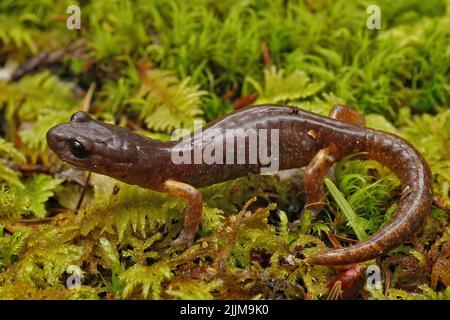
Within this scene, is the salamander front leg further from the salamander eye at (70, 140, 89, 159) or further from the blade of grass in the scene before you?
the blade of grass

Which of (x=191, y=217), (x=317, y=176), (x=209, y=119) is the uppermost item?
(x=209, y=119)

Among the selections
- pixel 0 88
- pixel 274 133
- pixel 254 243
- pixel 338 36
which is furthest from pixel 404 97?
pixel 0 88

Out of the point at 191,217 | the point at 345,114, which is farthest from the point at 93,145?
the point at 345,114

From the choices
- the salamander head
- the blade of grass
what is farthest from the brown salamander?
the blade of grass

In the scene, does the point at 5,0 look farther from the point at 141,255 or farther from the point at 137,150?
the point at 141,255

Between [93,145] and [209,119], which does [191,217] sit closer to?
[93,145]
